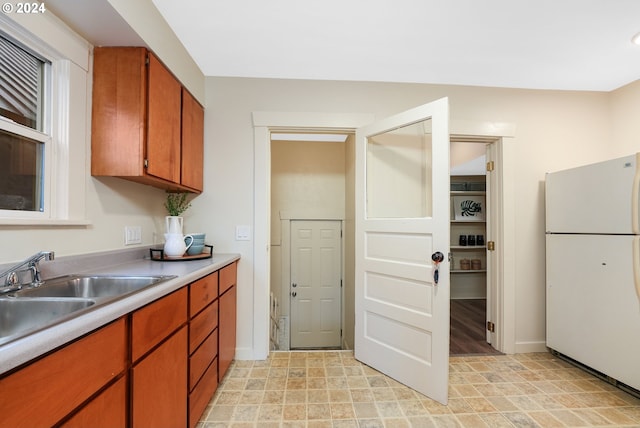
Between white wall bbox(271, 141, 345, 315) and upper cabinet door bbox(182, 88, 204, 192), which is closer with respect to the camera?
upper cabinet door bbox(182, 88, 204, 192)

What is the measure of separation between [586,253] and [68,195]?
11.1 feet

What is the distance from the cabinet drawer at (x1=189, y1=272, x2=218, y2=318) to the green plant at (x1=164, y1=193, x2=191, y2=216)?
745 mm

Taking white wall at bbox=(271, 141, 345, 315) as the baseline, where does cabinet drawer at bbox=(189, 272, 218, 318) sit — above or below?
below

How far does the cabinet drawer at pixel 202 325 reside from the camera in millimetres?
1435

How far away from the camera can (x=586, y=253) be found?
209cm

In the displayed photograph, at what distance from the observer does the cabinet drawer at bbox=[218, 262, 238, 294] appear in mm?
1917

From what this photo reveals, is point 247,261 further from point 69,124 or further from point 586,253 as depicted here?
point 586,253

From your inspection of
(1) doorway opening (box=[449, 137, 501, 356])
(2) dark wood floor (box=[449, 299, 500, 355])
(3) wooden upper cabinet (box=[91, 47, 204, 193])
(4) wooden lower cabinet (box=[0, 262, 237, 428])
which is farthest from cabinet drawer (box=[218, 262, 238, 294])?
(1) doorway opening (box=[449, 137, 501, 356])

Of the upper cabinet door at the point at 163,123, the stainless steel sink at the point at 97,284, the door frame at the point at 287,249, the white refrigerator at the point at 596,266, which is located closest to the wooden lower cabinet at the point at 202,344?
the stainless steel sink at the point at 97,284

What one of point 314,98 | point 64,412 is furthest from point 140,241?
point 314,98

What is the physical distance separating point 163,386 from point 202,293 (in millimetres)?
500

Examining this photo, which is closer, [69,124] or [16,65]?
[16,65]

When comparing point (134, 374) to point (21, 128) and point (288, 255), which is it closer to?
point (21, 128)

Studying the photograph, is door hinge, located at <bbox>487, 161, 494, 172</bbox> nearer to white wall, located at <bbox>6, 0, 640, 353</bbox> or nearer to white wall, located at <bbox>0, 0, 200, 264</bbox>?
white wall, located at <bbox>6, 0, 640, 353</bbox>
